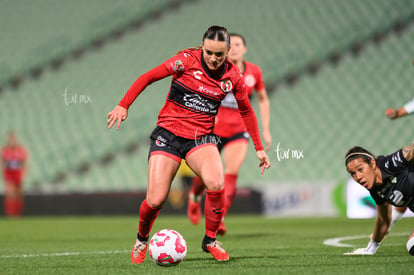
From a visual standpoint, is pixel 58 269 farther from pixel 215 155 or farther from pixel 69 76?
pixel 69 76

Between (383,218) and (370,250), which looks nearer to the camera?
(383,218)

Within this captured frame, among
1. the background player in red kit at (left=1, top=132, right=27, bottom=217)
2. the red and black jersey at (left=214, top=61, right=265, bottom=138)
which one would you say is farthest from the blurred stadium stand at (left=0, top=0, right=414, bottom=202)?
the red and black jersey at (left=214, top=61, right=265, bottom=138)

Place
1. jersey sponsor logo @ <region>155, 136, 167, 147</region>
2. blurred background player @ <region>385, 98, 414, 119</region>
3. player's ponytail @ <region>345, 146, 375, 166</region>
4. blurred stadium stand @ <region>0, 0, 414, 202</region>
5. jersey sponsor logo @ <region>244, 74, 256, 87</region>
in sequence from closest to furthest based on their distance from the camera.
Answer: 1. player's ponytail @ <region>345, 146, 375, 166</region>
2. jersey sponsor logo @ <region>155, 136, 167, 147</region>
3. blurred background player @ <region>385, 98, 414, 119</region>
4. jersey sponsor logo @ <region>244, 74, 256, 87</region>
5. blurred stadium stand @ <region>0, 0, 414, 202</region>

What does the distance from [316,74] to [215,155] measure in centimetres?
1055

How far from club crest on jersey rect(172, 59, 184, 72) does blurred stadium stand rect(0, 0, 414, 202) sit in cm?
906

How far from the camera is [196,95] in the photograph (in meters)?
5.18

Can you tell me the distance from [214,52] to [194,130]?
635 millimetres

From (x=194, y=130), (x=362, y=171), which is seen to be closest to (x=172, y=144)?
(x=194, y=130)

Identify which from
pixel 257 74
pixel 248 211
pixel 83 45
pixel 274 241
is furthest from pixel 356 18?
pixel 274 241

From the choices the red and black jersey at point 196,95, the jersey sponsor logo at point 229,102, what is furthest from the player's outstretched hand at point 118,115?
the jersey sponsor logo at point 229,102

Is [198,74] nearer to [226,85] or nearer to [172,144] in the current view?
[226,85]

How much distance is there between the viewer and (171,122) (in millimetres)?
5250

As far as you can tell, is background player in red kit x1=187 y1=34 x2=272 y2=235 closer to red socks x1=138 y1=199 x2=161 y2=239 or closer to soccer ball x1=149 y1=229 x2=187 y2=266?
red socks x1=138 y1=199 x2=161 y2=239

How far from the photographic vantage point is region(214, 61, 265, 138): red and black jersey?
7.74 m
